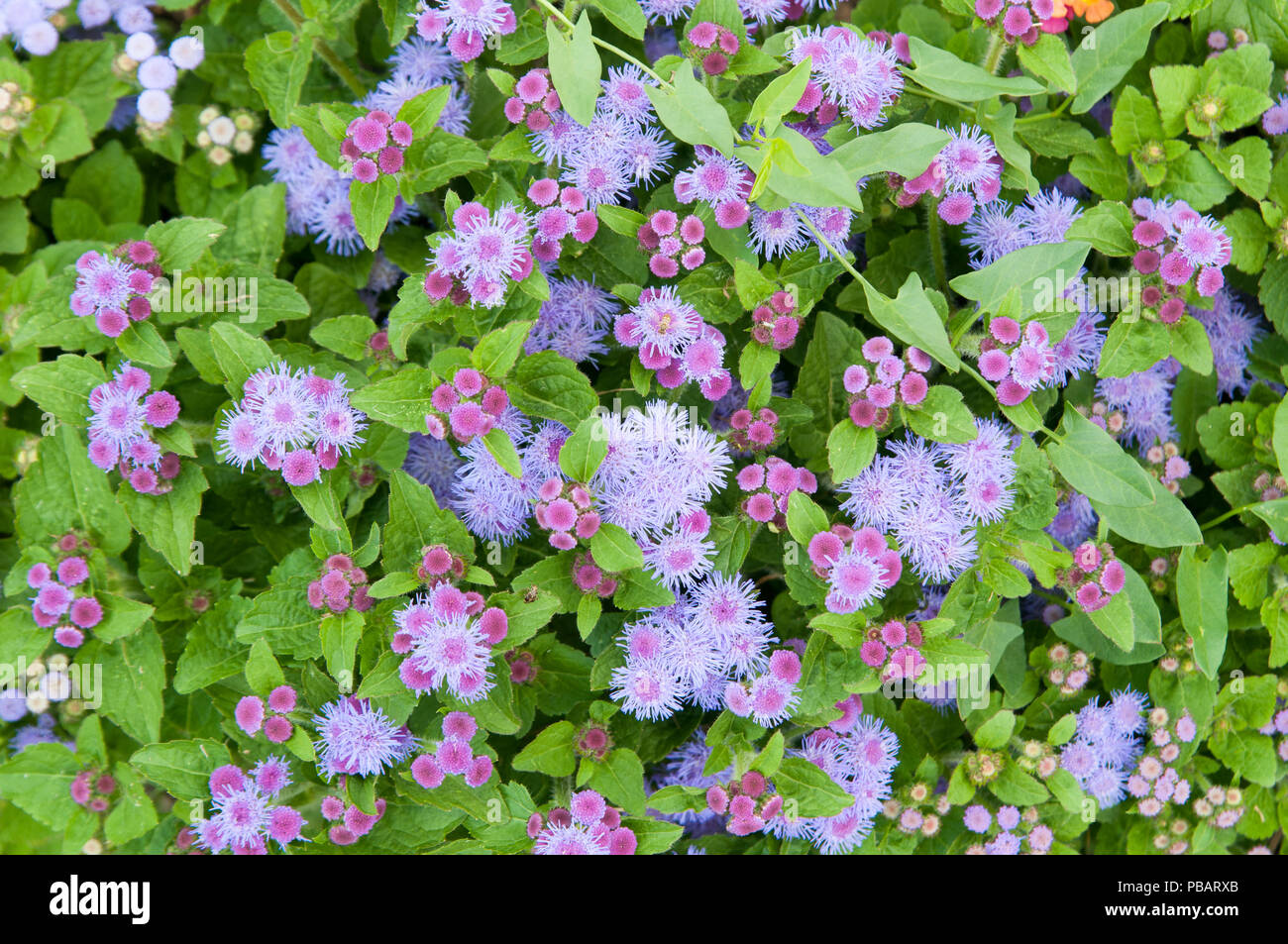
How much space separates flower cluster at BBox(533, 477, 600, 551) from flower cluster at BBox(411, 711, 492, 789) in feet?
1.45

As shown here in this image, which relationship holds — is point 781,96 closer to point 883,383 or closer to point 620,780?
point 883,383

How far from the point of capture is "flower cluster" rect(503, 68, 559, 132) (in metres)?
2.19

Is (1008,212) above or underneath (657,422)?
above

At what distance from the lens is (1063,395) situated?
255cm

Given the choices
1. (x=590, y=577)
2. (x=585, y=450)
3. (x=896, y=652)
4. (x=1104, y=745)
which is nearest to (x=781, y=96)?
(x=585, y=450)

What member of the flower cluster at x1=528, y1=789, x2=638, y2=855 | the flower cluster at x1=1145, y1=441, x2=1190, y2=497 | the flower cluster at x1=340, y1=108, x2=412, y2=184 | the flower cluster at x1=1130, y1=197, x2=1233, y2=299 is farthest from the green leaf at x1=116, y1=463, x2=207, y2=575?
the flower cluster at x1=1145, y1=441, x2=1190, y2=497

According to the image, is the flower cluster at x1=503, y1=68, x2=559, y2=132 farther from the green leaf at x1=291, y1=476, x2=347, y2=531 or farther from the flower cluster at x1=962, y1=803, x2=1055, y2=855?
the flower cluster at x1=962, y1=803, x2=1055, y2=855

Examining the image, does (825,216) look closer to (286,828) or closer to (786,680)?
Result: (786,680)

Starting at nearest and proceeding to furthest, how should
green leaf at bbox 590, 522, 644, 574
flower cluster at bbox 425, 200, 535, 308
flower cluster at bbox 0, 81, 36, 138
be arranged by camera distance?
green leaf at bbox 590, 522, 644, 574, flower cluster at bbox 425, 200, 535, 308, flower cluster at bbox 0, 81, 36, 138

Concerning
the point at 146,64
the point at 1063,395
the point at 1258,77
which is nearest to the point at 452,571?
the point at 1063,395

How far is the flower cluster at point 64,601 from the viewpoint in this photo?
2.33 m

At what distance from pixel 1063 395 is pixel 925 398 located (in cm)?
65

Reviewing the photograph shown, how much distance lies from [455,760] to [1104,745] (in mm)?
1660

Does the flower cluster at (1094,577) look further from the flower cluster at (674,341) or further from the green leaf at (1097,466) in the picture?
the flower cluster at (674,341)
